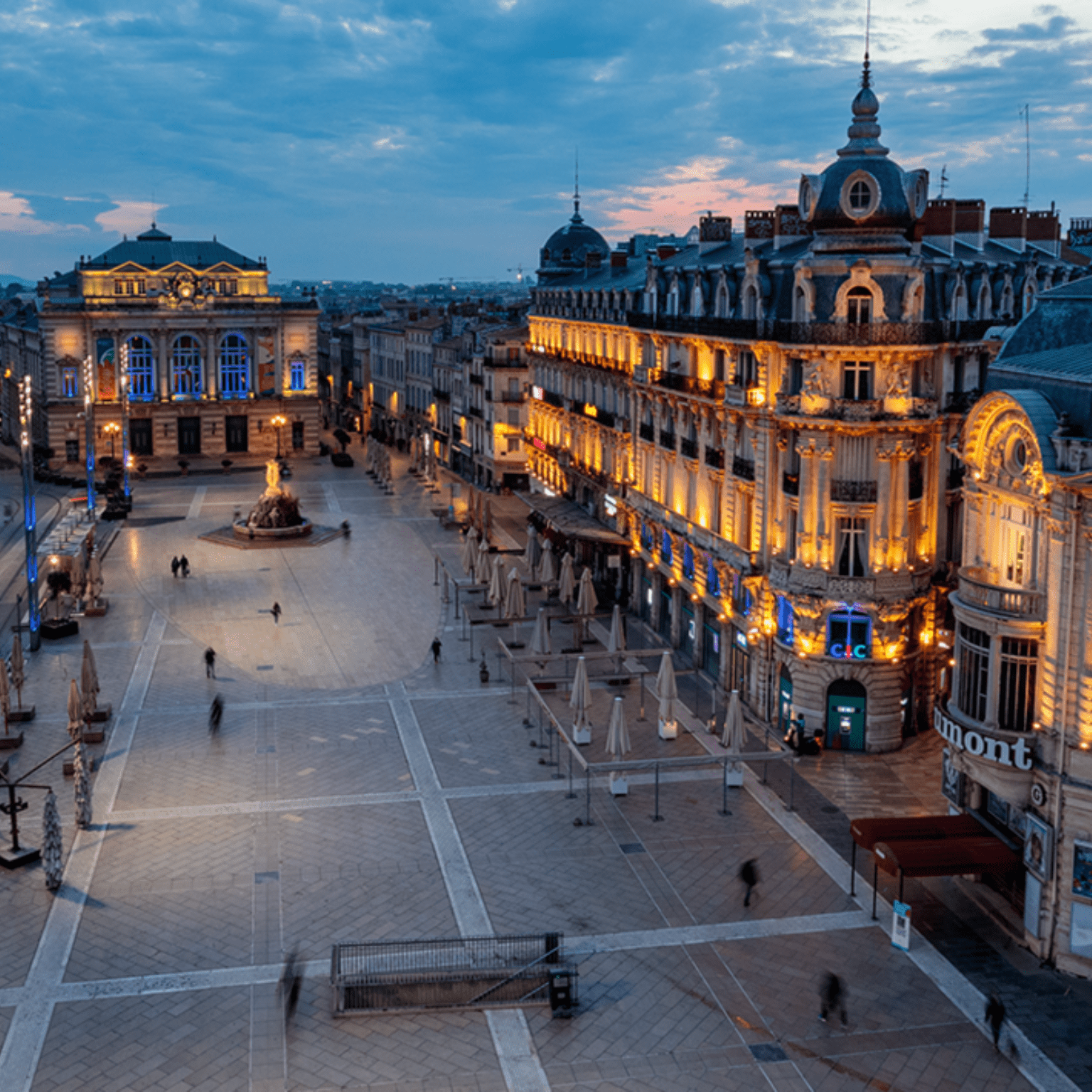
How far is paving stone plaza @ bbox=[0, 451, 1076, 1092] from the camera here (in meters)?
26.2

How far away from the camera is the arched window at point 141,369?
132 m

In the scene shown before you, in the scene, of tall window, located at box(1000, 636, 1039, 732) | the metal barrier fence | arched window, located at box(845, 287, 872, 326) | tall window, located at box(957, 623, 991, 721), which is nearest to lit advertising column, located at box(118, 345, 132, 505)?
arched window, located at box(845, 287, 872, 326)

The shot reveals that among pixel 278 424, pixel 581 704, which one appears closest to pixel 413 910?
pixel 581 704

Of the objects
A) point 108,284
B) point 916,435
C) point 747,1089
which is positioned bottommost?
point 747,1089

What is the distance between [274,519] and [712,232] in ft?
129

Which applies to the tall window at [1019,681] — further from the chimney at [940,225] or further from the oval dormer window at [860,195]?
the chimney at [940,225]

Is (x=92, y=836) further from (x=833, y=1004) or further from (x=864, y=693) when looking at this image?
(x=864, y=693)

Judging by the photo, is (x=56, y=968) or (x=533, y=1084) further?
(x=56, y=968)

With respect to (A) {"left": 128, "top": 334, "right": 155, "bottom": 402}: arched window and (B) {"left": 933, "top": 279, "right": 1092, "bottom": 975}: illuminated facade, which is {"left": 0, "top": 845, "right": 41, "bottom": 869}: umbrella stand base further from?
(A) {"left": 128, "top": 334, "right": 155, "bottom": 402}: arched window

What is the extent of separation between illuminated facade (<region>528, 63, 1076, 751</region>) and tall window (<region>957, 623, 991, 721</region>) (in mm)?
11423

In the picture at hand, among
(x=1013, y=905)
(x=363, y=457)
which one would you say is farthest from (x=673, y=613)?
(x=363, y=457)

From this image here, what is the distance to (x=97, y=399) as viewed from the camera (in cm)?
12925

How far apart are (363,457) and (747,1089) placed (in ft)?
386

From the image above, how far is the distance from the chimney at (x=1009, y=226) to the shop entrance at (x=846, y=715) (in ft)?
71.4
